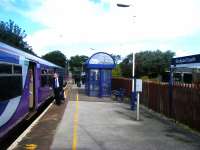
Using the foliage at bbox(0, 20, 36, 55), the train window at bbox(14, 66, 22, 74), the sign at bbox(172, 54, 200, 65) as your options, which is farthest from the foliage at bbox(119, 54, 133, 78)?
the train window at bbox(14, 66, 22, 74)

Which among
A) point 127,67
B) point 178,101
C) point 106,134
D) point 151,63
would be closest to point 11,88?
point 106,134

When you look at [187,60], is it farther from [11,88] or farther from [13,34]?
[13,34]

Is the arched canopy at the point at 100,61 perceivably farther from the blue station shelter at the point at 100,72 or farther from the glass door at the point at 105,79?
the glass door at the point at 105,79

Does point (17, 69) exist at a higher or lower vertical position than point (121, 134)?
higher

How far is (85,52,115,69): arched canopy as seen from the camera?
97.2 feet

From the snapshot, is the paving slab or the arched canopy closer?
the paving slab

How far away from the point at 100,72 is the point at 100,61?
83 cm

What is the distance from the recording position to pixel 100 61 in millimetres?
29828

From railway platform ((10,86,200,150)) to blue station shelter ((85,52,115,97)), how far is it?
12.3 metres

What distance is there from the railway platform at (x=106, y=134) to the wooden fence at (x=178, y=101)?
0.46m

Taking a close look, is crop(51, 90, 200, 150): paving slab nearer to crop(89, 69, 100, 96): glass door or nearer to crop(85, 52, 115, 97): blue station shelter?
crop(85, 52, 115, 97): blue station shelter

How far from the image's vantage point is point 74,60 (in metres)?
150

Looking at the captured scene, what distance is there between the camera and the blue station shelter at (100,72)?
29703 mm

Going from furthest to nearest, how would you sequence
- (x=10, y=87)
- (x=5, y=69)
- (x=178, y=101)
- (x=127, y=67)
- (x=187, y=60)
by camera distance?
(x=127, y=67) < (x=178, y=101) < (x=187, y=60) < (x=10, y=87) < (x=5, y=69)
